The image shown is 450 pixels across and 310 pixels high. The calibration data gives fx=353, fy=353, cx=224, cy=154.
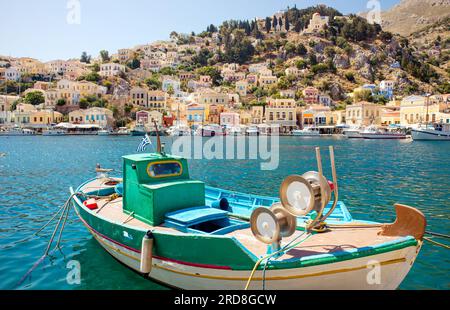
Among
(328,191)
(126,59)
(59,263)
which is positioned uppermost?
(126,59)

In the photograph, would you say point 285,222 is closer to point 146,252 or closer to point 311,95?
point 146,252

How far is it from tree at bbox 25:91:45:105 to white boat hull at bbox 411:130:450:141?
116m

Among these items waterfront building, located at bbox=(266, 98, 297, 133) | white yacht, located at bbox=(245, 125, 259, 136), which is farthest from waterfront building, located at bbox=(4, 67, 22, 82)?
waterfront building, located at bbox=(266, 98, 297, 133)

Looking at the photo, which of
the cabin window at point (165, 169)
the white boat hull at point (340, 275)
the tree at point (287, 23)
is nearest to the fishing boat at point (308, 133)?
the cabin window at point (165, 169)

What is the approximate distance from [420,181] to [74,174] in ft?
87.8

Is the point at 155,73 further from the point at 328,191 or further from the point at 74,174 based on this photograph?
the point at 328,191

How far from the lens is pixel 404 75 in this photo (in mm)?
141625

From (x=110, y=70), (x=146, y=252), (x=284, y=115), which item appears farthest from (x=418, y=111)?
(x=110, y=70)

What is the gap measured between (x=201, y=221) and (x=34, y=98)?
131673 mm

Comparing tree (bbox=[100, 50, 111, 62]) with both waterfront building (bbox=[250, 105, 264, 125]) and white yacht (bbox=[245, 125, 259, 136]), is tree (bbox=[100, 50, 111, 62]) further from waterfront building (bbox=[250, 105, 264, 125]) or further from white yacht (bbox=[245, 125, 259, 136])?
white yacht (bbox=[245, 125, 259, 136])

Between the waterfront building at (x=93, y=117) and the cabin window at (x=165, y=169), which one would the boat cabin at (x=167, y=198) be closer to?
the cabin window at (x=165, y=169)

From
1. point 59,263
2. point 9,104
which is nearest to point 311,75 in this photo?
point 9,104

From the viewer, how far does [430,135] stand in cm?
7800

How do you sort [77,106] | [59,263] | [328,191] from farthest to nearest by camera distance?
[77,106], [59,263], [328,191]
